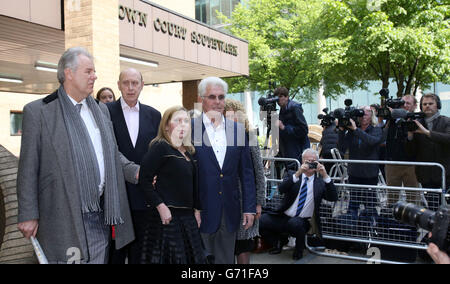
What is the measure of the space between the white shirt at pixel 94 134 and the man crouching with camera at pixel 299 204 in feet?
9.75

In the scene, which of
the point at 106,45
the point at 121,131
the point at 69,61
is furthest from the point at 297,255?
the point at 106,45

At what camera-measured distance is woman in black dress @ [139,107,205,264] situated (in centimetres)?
315

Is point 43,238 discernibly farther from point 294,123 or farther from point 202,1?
point 202,1

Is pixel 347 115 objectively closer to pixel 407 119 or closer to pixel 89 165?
pixel 407 119

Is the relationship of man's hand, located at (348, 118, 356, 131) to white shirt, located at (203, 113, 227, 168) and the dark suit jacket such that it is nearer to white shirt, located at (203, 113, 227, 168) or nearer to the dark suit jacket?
the dark suit jacket

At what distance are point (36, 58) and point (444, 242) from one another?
13.0 m

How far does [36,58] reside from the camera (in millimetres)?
12625

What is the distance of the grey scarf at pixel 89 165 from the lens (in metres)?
2.65

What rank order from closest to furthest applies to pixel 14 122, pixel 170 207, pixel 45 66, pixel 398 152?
pixel 170 207 → pixel 398 152 → pixel 45 66 → pixel 14 122

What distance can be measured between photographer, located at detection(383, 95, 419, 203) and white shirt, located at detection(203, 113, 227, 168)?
3.08 metres

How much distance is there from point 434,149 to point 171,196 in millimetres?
3880

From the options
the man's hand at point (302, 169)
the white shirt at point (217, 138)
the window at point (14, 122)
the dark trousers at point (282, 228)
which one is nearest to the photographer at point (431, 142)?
the man's hand at point (302, 169)

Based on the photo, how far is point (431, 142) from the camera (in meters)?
5.51

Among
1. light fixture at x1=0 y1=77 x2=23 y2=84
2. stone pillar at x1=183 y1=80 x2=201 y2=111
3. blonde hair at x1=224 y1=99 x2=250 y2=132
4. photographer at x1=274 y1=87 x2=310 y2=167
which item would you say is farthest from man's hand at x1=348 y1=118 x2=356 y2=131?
light fixture at x1=0 y1=77 x2=23 y2=84
